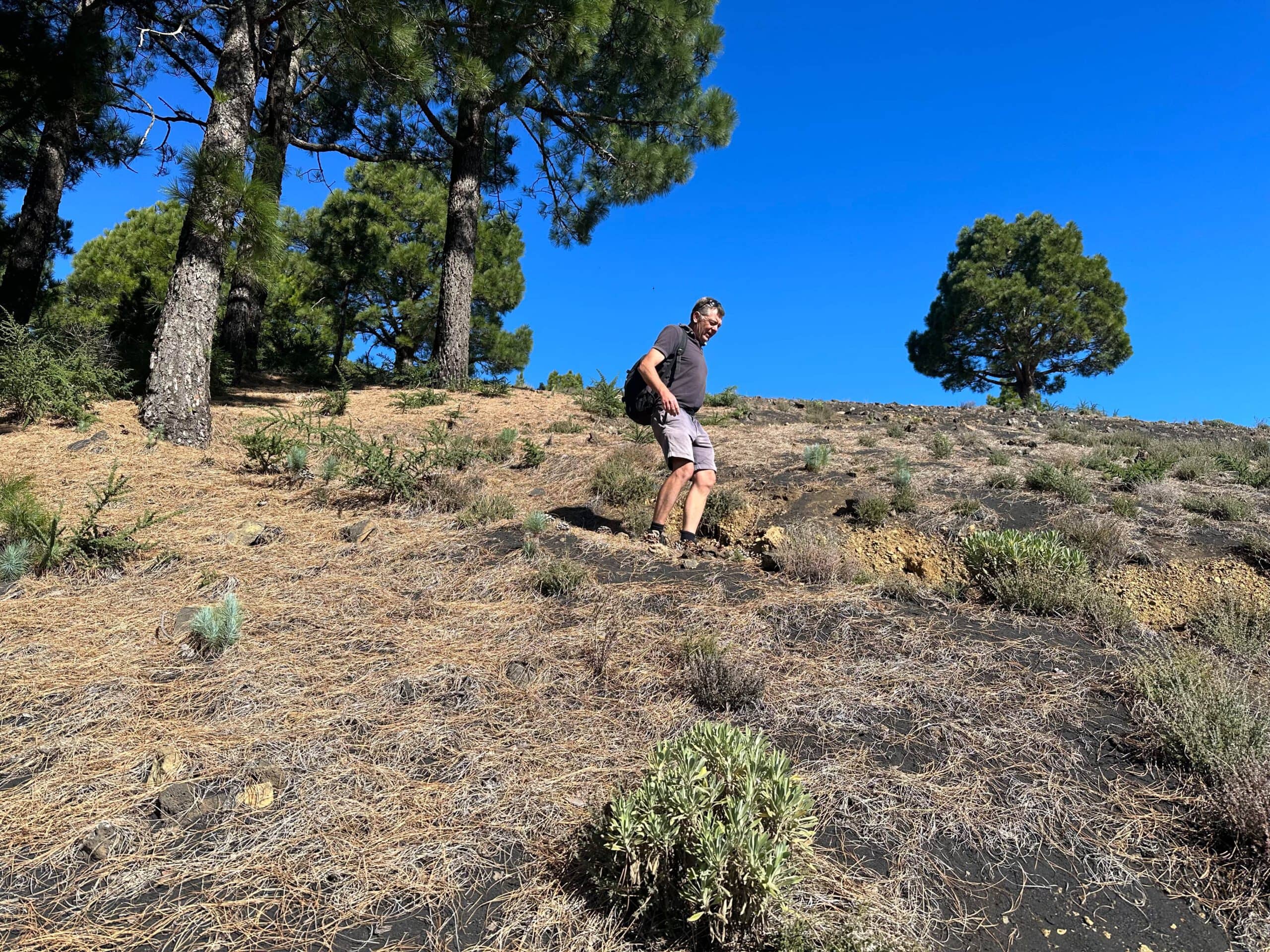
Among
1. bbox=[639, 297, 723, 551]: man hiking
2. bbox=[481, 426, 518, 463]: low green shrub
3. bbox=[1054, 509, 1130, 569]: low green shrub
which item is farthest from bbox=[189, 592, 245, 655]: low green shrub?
bbox=[1054, 509, 1130, 569]: low green shrub

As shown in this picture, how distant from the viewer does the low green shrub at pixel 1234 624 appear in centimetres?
329

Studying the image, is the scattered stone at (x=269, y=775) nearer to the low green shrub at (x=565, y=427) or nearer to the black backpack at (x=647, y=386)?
the black backpack at (x=647, y=386)

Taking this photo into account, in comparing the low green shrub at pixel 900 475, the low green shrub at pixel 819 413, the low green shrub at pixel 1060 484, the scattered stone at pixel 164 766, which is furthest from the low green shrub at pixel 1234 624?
the low green shrub at pixel 819 413

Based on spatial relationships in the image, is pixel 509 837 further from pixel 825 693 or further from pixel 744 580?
pixel 744 580

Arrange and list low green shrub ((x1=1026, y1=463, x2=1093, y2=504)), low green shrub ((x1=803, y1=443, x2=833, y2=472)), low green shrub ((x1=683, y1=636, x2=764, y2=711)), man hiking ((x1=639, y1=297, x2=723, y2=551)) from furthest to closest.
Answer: low green shrub ((x1=803, y1=443, x2=833, y2=472)) → low green shrub ((x1=1026, y1=463, x2=1093, y2=504)) → man hiking ((x1=639, y1=297, x2=723, y2=551)) → low green shrub ((x1=683, y1=636, x2=764, y2=711))

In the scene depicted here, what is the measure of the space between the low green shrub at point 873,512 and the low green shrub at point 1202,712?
2.22 m

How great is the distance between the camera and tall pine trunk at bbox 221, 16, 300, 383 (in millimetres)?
8969

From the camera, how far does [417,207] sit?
18.0 metres

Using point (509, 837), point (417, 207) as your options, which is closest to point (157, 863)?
point (509, 837)

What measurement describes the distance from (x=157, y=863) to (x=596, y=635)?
1.87 meters

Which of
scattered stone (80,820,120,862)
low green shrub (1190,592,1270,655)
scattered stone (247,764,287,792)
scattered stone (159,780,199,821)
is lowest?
scattered stone (80,820,120,862)

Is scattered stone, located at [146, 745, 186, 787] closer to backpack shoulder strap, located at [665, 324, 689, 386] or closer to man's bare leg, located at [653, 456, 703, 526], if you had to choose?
man's bare leg, located at [653, 456, 703, 526]

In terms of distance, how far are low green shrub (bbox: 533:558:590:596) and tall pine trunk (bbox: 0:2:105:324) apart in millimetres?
9024

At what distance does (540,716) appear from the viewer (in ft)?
8.93
